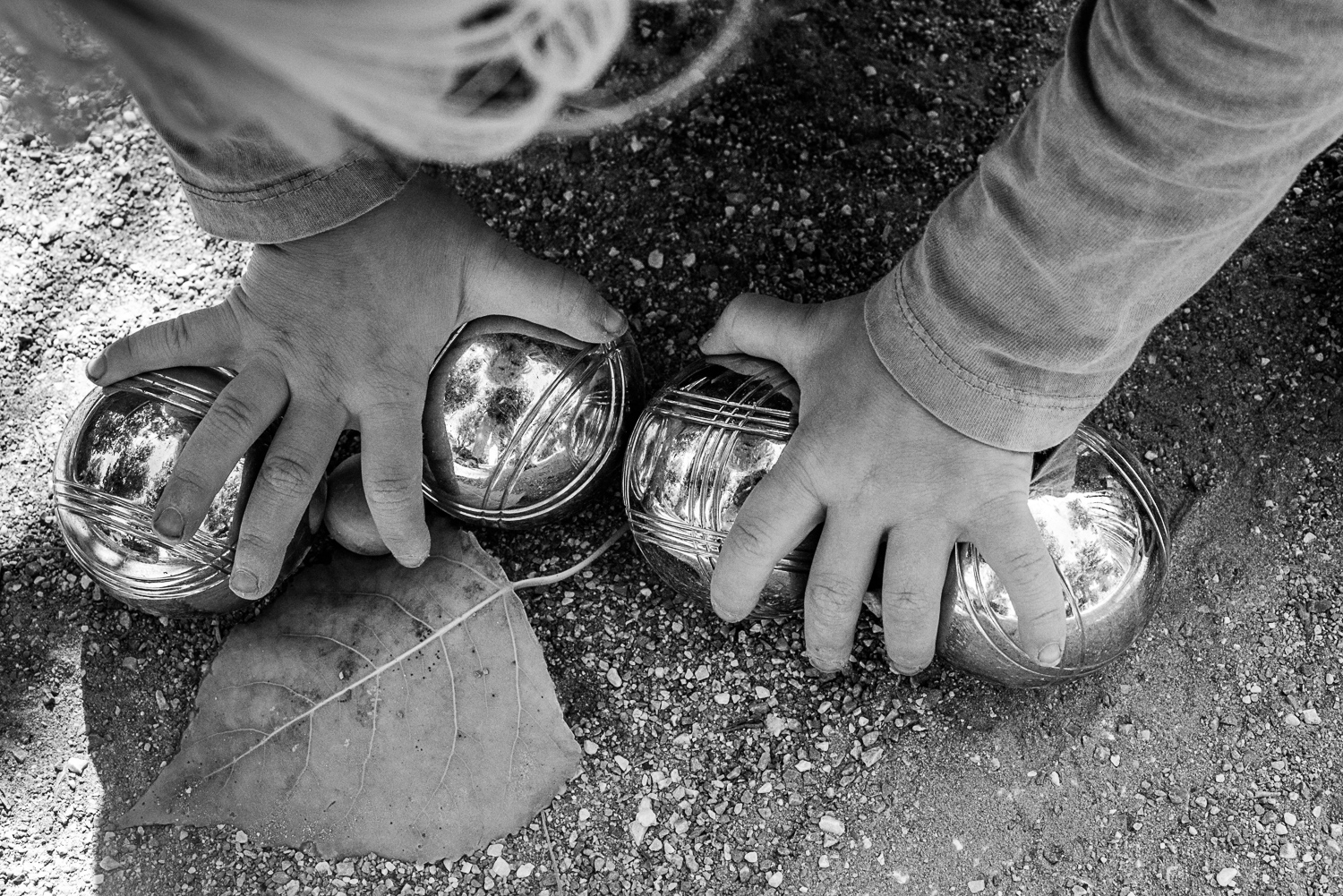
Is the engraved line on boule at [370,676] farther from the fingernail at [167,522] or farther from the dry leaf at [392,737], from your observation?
the fingernail at [167,522]

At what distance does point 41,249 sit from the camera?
1.86 metres

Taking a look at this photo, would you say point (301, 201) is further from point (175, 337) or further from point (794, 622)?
point (794, 622)

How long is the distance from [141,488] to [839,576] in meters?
0.88

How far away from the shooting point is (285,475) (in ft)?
4.51

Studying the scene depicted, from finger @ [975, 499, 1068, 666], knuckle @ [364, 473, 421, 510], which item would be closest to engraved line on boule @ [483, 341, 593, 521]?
knuckle @ [364, 473, 421, 510]

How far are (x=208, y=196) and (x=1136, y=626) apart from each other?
4.29ft

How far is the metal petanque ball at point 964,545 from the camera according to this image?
137 cm

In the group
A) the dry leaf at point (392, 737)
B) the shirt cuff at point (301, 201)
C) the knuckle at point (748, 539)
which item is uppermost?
the shirt cuff at point (301, 201)

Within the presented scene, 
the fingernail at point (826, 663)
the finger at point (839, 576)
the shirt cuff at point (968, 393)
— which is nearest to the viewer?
the shirt cuff at point (968, 393)

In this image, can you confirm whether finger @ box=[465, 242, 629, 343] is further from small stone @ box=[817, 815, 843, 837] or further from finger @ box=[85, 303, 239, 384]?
small stone @ box=[817, 815, 843, 837]

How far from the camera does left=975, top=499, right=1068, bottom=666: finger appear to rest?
4.31 feet

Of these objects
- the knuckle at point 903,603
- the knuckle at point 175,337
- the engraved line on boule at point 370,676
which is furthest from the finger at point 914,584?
the knuckle at point 175,337

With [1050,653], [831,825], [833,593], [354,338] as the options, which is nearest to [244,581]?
[354,338]

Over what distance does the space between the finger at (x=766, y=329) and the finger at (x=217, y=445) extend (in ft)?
1.92
